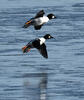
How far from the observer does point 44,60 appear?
1312cm

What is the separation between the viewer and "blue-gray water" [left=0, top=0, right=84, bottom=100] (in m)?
10.3

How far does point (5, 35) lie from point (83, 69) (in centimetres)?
475

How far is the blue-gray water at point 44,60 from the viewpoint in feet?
33.8

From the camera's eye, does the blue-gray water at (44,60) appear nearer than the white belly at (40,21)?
Yes

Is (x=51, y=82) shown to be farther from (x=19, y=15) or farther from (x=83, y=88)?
(x=19, y=15)

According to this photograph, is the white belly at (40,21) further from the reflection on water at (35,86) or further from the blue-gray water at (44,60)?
the reflection on water at (35,86)

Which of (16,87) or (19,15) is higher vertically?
(16,87)

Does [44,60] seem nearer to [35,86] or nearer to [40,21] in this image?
[40,21]

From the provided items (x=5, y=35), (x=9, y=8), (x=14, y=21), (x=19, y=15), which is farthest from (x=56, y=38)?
(x=9, y=8)

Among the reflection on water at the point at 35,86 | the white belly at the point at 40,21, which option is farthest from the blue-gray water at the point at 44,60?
the white belly at the point at 40,21

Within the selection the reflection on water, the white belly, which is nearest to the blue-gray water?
the reflection on water

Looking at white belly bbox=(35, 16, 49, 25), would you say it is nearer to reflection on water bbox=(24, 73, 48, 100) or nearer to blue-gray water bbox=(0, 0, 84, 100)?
blue-gray water bbox=(0, 0, 84, 100)

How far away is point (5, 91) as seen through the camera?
Result: 10.2 m

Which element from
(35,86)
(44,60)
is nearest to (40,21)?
(44,60)
